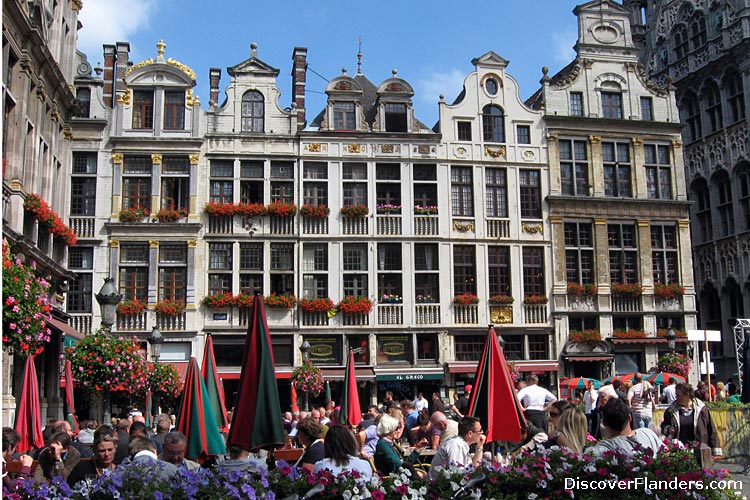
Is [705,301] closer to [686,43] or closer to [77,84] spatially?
[686,43]

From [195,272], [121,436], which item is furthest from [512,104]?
[121,436]

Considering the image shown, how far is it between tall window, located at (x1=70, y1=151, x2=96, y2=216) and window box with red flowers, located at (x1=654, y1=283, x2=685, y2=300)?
68.3 feet

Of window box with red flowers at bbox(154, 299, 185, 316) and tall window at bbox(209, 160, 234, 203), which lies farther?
tall window at bbox(209, 160, 234, 203)

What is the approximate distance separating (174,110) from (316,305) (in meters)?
8.70

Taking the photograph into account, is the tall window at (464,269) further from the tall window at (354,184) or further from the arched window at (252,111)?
the arched window at (252,111)

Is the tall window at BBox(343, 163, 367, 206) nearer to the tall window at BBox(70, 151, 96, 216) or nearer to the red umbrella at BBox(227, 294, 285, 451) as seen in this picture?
the tall window at BBox(70, 151, 96, 216)

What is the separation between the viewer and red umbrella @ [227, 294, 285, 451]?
7.09 metres

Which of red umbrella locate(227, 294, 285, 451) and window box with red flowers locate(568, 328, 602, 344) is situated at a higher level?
window box with red flowers locate(568, 328, 602, 344)

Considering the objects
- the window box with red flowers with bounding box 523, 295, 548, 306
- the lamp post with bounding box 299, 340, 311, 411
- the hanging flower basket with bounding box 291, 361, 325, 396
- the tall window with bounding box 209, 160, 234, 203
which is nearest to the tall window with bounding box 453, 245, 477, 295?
the window box with red flowers with bounding box 523, 295, 548, 306

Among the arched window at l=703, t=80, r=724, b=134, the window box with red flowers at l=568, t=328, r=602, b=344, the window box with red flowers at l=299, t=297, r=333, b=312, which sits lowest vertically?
the window box with red flowers at l=568, t=328, r=602, b=344

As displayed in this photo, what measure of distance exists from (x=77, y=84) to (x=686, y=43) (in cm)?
2711

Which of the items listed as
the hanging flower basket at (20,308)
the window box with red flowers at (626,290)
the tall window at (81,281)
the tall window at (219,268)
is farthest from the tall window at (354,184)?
the hanging flower basket at (20,308)

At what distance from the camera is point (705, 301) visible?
120 feet

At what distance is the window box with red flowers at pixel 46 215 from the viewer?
17.1 metres
